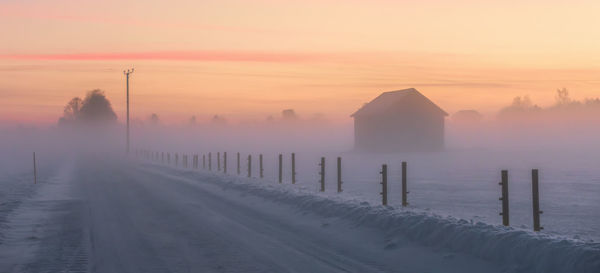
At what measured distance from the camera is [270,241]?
11250 millimetres

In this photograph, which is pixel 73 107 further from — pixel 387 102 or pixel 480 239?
pixel 480 239

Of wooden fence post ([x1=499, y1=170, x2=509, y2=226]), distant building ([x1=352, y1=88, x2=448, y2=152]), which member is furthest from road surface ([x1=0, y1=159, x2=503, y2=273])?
distant building ([x1=352, y1=88, x2=448, y2=152])

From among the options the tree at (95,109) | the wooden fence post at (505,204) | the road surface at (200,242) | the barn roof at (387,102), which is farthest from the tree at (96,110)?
the wooden fence post at (505,204)

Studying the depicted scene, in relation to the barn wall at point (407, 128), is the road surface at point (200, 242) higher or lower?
lower

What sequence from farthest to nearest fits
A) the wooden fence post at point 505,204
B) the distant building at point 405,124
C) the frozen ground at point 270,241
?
the distant building at point 405,124, the wooden fence post at point 505,204, the frozen ground at point 270,241

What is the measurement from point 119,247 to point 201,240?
1.53 m

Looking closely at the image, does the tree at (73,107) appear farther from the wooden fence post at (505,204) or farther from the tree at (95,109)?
the wooden fence post at (505,204)

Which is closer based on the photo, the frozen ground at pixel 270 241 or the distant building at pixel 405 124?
the frozen ground at pixel 270 241

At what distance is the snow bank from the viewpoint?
8289 mm

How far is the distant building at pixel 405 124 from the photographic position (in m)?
59.4

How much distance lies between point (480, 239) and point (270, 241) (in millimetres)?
3854

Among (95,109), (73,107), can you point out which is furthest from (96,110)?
(73,107)

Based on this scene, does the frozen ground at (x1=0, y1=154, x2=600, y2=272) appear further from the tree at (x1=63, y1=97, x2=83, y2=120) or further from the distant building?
the tree at (x1=63, y1=97, x2=83, y2=120)

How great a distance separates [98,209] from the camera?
16953mm
